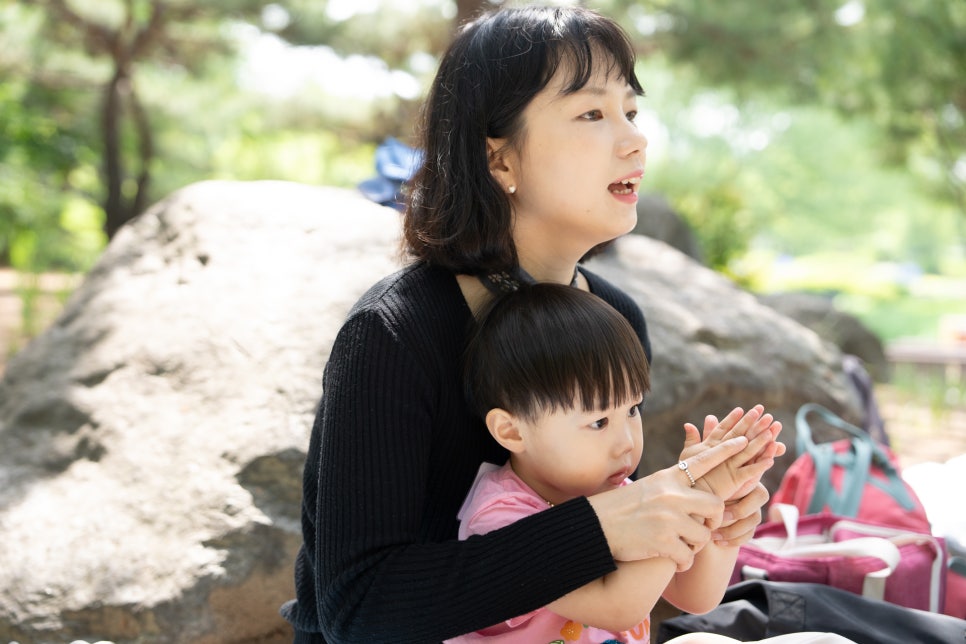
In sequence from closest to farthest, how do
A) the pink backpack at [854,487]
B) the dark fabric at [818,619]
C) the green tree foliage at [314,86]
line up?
the dark fabric at [818,619]
the pink backpack at [854,487]
the green tree foliage at [314,86]

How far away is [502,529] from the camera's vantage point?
1362 millimetres

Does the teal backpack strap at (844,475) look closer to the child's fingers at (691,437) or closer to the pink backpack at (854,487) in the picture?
the pink backpack at (854,487)

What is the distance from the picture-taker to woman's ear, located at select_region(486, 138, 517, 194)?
5.40 ft

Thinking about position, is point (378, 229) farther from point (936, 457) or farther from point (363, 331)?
point (936, 457)

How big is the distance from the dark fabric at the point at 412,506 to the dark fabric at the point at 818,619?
599mm

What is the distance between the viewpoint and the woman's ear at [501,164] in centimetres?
164

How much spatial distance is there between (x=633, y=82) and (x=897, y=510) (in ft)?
4.45

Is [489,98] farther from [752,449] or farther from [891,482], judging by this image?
[891,482]

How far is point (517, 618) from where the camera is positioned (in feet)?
4.64

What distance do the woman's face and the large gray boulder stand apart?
1057mm

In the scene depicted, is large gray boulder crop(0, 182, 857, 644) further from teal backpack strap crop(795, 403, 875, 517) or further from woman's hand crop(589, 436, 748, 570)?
woman's hand crop(589, 436, 748, 570)

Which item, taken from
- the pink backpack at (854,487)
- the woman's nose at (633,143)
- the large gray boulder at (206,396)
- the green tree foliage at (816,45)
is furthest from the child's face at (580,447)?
the green tree foliage at (816,45)

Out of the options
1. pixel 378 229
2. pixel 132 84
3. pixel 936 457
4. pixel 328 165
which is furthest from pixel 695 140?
pixel 378 229

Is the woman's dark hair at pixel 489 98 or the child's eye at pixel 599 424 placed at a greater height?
the woman's dark hair at pixel 489 98
